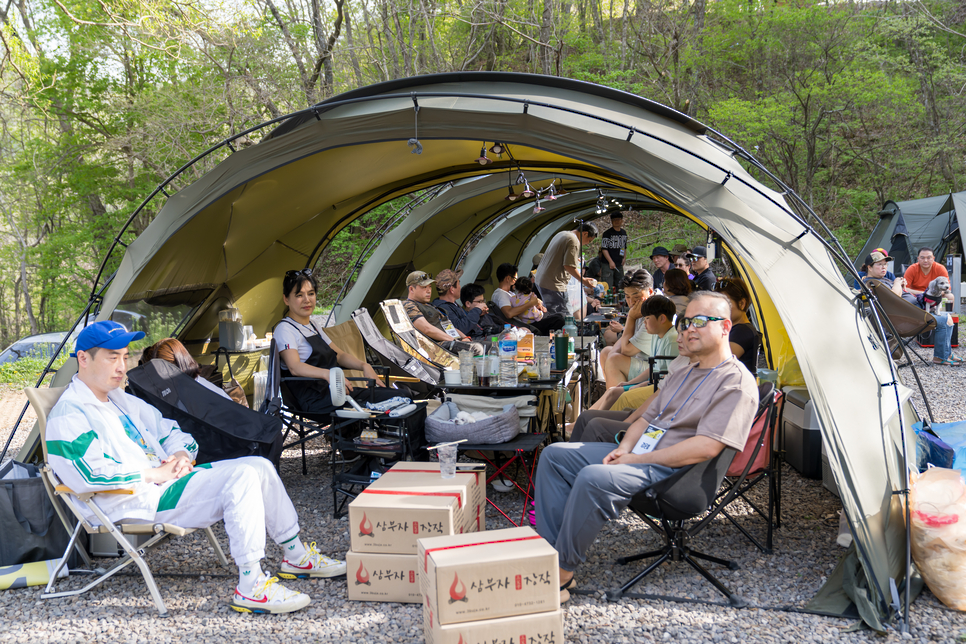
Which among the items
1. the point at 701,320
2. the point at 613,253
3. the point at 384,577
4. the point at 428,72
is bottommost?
the point at 384,577

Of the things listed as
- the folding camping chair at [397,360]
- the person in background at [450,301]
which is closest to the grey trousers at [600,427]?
the folding camping chair at [397,360]

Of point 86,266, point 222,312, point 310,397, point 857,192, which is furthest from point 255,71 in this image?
point 857,192

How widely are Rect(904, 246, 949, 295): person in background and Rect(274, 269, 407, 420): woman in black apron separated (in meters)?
7.96

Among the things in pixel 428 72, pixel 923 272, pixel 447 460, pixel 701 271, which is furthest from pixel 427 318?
pixel 428 72

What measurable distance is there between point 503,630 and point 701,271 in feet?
22.9

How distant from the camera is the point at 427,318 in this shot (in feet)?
20.1

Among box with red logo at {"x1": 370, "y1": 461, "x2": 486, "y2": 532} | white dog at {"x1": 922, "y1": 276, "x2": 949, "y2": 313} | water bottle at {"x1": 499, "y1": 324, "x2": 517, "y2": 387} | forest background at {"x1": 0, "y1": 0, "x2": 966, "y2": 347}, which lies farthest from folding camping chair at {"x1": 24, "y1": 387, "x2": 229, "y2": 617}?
forest background at {"x1": 0, "y1": 0, "x2": 966, "y2": 347}

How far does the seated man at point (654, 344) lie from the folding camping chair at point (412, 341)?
1602 millimetres

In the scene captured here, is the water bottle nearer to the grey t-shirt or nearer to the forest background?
the grey t-shirt

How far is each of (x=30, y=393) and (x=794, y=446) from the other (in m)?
4.34

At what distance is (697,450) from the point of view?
2625 mm

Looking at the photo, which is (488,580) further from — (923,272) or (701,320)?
(923,272)

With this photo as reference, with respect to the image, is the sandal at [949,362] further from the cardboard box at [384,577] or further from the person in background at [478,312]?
the cardboard box at [384,577]

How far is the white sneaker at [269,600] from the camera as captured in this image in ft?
8.79
